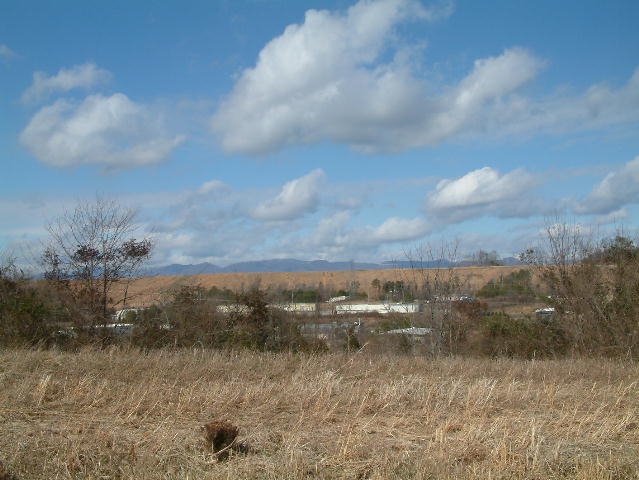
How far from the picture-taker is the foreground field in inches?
219

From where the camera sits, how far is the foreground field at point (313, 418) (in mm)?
5570

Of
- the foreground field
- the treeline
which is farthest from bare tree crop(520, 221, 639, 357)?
the foreground field

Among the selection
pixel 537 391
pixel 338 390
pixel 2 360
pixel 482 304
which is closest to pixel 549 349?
pixel 482 304

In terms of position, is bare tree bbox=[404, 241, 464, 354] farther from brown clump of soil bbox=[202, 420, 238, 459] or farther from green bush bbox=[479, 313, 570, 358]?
brown clump of soil bbox=[202, 420, 238, 459]

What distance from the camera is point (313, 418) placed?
7543mm

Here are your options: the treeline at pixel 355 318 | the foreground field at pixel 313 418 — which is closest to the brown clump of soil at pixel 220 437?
the foreground field at pixel 313 418

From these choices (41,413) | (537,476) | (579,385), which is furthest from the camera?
(579,385)

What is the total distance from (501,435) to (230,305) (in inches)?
595

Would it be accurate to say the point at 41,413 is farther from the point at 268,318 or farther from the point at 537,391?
the point at 268,318

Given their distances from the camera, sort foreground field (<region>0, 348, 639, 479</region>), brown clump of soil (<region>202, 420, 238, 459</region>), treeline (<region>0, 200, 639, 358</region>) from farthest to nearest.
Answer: treeline (<region>0, 200, 639, 358</region>) → brown clump of soil (<region>202, 420, 238, 459</region>) → foreground field (<region>0, 348, 639, 479</region>)

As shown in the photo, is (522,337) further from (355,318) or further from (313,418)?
(313,418)

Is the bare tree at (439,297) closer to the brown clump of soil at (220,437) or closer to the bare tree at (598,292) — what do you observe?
the bare tree at (598,292)

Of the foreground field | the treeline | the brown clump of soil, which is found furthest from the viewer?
the treeline

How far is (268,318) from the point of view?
20.8 metres
